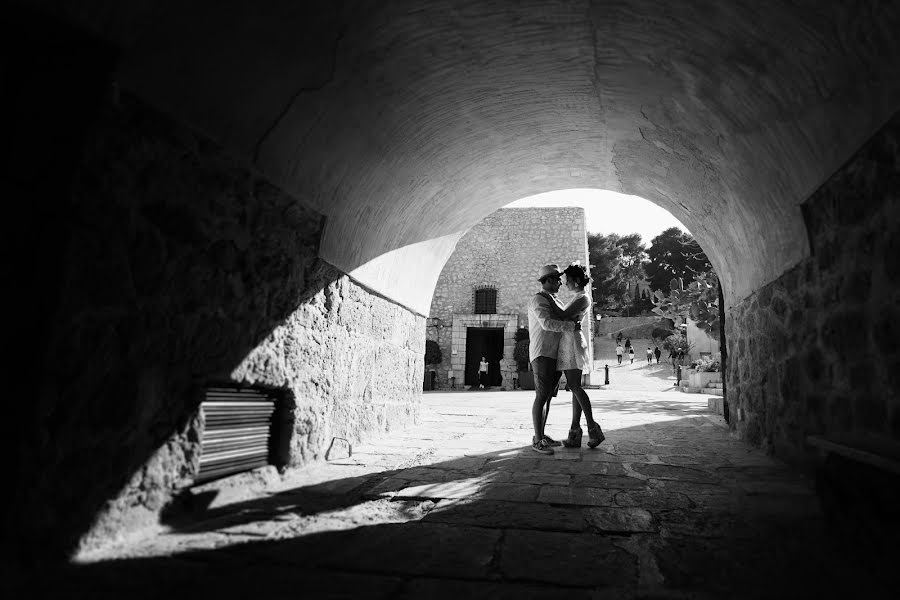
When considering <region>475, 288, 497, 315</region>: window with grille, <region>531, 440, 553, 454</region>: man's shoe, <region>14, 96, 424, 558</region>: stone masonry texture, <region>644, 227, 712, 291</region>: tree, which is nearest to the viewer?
<region>14, 96, 424, 558</region>: stone masonry texture

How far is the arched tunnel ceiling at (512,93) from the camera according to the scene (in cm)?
207

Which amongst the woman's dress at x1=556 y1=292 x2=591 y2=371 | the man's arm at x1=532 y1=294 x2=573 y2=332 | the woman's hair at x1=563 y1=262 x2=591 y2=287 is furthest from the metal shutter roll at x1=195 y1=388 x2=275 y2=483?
the woman's hair at x1=563 y1=262 x2=591 y2=287

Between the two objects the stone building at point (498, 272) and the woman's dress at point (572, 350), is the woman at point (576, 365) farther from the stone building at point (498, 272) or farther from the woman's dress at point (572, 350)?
the stone building at point (498, 272)

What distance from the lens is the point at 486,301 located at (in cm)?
1970

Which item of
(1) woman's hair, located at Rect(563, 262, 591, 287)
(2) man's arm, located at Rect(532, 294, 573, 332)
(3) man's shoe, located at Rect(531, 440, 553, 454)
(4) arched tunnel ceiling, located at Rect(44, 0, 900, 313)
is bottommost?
(3) man's shoe, located at Rect(531, 440, 553, 454)

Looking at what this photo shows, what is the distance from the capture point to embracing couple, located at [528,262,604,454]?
4312mm

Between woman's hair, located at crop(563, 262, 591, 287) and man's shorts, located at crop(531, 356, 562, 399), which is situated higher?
woman's hair, located at crop(563, 262, 591, 287)

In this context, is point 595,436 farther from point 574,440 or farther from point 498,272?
point 498,272

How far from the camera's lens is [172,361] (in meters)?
2.24

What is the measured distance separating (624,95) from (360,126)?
6.18 ft

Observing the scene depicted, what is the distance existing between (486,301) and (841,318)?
55.9 ft

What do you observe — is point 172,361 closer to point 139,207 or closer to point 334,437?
point 139,207

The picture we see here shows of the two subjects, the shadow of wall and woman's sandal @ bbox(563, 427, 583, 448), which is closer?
the shadow of wall

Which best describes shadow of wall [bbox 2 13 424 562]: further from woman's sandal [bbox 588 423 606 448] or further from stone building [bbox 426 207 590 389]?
stone building [bbox 426 207 590 389]
